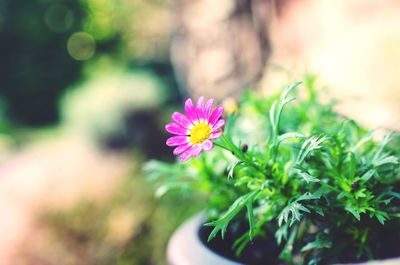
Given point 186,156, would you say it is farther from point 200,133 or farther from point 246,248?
point 246,248

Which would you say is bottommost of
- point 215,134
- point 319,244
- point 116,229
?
point 319,244

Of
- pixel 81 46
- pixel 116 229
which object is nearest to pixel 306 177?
pixel 116 229

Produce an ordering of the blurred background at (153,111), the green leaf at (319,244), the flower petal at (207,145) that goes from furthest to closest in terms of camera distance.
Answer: the blurred background at (153,111), the green leaf at (319,244), the flower petal at (207,145)

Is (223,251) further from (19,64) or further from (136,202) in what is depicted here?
(19,64)

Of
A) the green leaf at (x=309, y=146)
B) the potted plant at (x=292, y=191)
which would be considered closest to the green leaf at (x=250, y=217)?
the potted plant at (x=292, y=191)

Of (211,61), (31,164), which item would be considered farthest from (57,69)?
(211,61)

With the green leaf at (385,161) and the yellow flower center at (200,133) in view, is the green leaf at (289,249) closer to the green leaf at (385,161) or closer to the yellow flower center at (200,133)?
the green leaf at (385,161)
